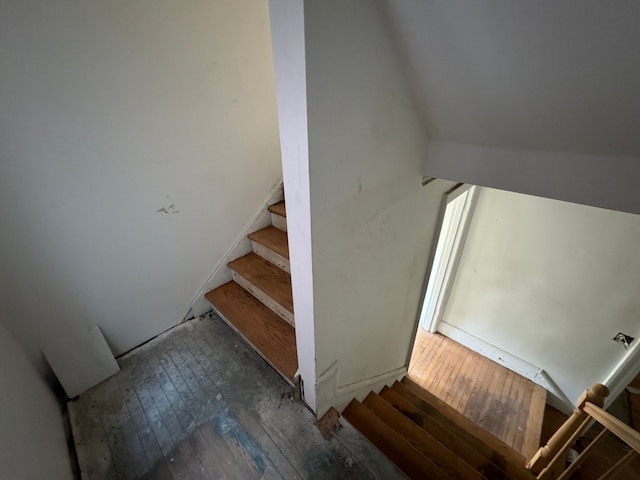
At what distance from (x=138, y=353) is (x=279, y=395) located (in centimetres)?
99

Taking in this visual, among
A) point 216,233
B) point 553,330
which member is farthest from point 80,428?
point 553,330

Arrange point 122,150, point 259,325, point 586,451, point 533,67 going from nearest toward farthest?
point 533,67 < point 586,451 < point 122,150 < point 259,325

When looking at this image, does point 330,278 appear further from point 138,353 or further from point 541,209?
→ point 541,209

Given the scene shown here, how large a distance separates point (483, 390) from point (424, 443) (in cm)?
157

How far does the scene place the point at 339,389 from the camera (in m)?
1.48

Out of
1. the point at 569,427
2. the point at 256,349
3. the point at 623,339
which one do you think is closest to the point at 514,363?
the point at 623,339

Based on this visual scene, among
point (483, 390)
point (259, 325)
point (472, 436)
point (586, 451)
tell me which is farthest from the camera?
point (483, 390)

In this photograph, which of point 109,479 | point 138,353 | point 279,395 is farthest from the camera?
point 138,353

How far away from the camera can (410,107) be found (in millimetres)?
1062

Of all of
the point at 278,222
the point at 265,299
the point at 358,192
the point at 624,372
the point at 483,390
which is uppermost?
the point at 358,192

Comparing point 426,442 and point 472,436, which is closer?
point 426,442

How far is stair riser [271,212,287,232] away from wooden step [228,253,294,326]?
0.29m

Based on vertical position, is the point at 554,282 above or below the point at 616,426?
below

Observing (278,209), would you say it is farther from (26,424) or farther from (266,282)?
(26,424)
